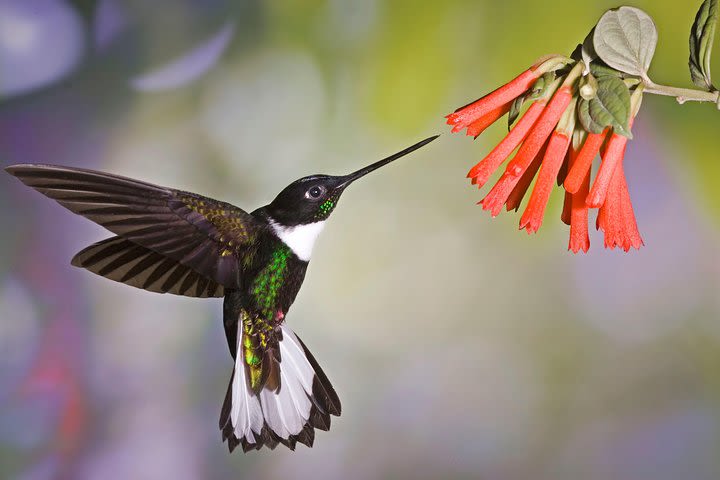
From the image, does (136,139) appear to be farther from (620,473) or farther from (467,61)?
(620,473)

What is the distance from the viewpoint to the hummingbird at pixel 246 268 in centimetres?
65

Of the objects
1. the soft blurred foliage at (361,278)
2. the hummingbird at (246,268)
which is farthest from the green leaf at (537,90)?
the soft blurred foliage at (361,278)

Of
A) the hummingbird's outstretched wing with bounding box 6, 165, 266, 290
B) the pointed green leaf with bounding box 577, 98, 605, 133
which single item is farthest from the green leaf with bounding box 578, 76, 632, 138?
the hummingbird's outstretched wing with bounding box 6, 165, 266, 290

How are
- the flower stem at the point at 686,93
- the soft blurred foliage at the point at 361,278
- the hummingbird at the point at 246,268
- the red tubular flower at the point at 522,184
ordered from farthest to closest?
the soft blurred foliage at the point at 361,278, the hummingbird at the point at 246,268, the red tubular flower at the point at 522,184, the flower stem at the point at 686,93

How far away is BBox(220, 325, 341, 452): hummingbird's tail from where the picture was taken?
2.35ft

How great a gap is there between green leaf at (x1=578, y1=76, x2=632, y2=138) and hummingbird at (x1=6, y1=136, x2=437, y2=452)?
25cm

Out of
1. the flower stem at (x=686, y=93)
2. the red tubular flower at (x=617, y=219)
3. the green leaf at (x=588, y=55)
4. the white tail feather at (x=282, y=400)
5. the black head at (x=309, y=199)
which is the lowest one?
the white tail feather at (x=282, y=400)

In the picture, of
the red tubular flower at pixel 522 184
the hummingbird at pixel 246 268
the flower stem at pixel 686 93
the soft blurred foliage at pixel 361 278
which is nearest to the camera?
the flower stem at pixel 686 93

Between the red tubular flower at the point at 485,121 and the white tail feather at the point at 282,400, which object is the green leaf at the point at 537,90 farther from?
the white tail feather at the point at 282,400

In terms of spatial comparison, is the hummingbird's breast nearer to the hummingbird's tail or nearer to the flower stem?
the hummingbird's tail

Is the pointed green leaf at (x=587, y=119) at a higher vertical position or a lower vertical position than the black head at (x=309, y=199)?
lower

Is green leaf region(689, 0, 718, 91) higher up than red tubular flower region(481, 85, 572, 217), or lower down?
higher up

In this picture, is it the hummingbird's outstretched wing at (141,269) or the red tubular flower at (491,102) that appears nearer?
the red tubular flower at (491,102)

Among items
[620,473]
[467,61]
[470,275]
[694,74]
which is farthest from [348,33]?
[694,74]
